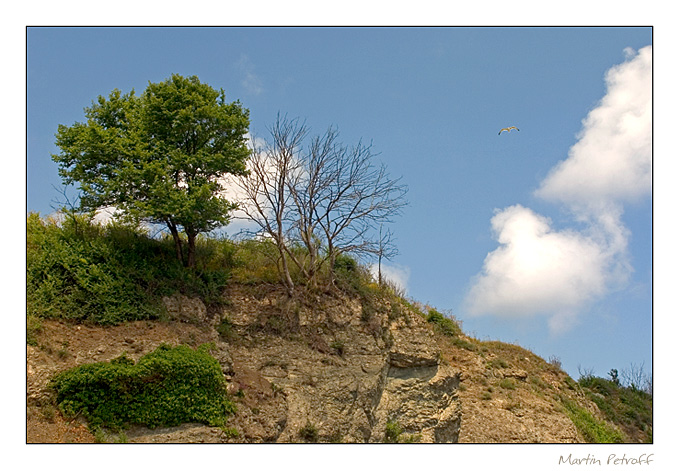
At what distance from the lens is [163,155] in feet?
75.5

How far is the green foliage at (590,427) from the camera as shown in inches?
999

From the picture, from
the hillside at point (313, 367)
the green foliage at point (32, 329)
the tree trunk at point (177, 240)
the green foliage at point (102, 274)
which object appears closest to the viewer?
the hillside at point (313, 367)

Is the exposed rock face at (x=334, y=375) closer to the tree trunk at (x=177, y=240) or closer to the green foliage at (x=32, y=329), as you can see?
the tree trunk at (x=177, y=240)

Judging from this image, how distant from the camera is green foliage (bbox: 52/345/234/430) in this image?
16359 millimetres

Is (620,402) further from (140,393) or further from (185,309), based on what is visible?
(140,393)

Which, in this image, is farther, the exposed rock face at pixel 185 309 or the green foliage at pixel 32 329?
Answer: the exposed rock face at pixel 185 309

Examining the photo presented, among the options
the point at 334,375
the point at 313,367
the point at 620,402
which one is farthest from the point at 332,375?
the point at 620,402

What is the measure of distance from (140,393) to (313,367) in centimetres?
625

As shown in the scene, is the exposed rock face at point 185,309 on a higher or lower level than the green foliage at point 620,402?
higher

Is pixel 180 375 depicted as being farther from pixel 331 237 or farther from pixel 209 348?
pixel 331 237

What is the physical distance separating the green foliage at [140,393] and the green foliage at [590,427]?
1585 cm

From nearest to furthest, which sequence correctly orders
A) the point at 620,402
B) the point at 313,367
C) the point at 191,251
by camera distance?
the point at 313,367 → the point at 191,251 → the point at 620,402

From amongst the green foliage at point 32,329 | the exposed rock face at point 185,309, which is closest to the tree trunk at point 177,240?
the exposed rock face at point 185,309

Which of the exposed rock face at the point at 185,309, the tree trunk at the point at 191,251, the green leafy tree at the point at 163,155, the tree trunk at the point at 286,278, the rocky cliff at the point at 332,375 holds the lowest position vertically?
the rocky cliff at the point at 332,375
